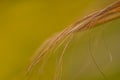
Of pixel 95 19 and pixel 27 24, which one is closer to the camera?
pixel 95 19

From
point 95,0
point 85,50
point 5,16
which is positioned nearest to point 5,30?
point 5,16

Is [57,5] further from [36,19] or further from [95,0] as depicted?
[95,0]

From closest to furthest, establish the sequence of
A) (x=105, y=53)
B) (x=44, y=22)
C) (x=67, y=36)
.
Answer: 1. (x=67, y=36)
2. (x=105, y=53)
3. (x=44, y=22)

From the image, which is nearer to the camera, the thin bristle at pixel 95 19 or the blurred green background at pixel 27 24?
the thin bristle at pixel 95 19

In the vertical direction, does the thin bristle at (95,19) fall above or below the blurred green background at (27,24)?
below

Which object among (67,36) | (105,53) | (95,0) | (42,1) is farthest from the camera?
(42,1)

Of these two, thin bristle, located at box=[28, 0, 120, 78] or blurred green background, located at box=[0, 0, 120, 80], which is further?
blurred green background, located at box=[0, 0, 120, 80]

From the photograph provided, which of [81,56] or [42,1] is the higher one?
[42,1]

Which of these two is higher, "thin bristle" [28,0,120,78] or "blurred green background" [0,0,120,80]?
"blurred green background" [0,0,120,80]

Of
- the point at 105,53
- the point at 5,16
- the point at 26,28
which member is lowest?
the point at 105,53

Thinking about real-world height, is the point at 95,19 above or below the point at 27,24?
below

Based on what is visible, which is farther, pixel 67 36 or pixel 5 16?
pixel 5 16
